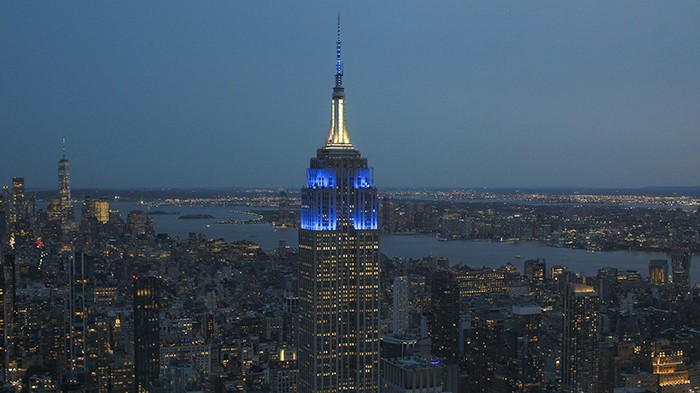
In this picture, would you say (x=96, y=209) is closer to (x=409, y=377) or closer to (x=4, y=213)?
(x=4, y=213)

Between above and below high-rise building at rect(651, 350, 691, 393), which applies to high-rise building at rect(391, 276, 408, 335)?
above

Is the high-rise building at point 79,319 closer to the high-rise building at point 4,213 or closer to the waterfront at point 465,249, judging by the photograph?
the high-rise building at point 4,213

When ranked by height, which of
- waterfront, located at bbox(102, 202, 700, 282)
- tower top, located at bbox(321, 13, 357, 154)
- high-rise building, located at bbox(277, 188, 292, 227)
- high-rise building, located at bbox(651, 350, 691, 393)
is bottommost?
high-rise building, located at bbox(651, 350, 691, 393)

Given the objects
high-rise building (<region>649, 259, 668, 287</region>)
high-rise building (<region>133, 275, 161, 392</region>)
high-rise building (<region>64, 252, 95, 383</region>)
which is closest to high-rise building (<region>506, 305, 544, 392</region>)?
high-rise building (<region>133, 275, 161, 392</region>)

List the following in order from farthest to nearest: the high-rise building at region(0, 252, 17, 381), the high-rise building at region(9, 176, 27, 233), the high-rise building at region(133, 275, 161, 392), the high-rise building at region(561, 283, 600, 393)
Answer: the high-rise building at region(9, 176, 27, 233)
the high-rise building at region(0, 252, 17, 381)
the high-rise building at region(561, 283, 600, 393)
the high-rise building at region(133, 275, 161, 392)

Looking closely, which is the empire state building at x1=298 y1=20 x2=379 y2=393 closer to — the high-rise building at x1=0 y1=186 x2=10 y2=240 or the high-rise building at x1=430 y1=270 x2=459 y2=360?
the high-rise building at x1=430 y1=270 x2=459 y2=360

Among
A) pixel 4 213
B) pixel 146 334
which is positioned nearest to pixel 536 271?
pixel 146 334

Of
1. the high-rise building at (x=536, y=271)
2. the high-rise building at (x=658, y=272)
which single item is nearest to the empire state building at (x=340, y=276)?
the high-rise building at (x=536, y=271)
